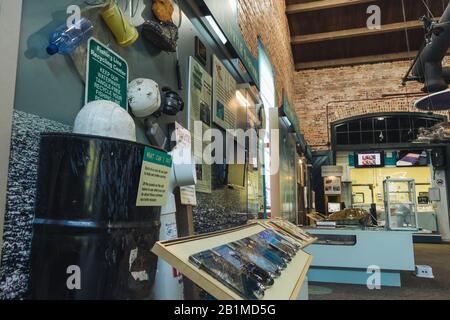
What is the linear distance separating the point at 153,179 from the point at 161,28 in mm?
866

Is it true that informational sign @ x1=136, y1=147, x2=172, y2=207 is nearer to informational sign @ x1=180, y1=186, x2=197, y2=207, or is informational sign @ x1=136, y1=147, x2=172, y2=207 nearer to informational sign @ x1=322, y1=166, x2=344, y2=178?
informational sign @ x1=180, y1=186, x2=197, y2=207

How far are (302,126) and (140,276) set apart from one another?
1156 centimetres

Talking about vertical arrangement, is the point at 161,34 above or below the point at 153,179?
above

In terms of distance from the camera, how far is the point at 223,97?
2795 mm

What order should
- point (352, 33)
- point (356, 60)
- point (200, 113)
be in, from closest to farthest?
point (200, 113) < point (352, 33) < point (356, 60)

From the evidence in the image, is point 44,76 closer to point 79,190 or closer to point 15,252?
point 79,190

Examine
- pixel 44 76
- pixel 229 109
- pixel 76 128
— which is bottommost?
pixel 76 128

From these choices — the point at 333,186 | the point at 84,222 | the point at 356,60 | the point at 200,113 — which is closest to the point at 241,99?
the point at 200,113

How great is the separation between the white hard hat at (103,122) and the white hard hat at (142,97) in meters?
0.34

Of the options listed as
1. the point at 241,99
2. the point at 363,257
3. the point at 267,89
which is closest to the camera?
the point at 241,99

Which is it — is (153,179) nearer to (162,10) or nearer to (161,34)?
(161,34)

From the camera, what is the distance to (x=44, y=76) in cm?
107

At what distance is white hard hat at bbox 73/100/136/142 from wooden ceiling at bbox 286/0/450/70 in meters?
9.52

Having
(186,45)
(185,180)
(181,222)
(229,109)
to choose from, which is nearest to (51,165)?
(185,180)
